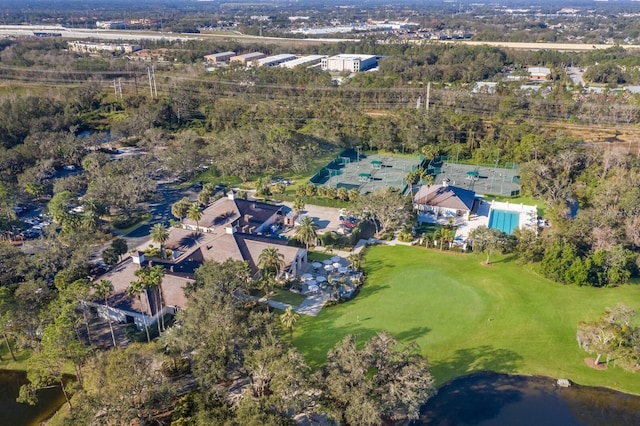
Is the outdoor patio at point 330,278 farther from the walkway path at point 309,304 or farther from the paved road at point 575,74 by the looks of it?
the paved road at point 575,74

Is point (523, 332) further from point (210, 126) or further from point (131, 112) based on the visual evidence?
point (131, 112)

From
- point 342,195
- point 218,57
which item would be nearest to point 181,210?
point 342,195

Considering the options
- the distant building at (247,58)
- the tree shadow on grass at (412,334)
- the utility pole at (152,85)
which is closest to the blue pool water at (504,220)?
the tree shadow on grass at (412,334)

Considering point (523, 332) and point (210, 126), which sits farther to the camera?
point (210, 126)

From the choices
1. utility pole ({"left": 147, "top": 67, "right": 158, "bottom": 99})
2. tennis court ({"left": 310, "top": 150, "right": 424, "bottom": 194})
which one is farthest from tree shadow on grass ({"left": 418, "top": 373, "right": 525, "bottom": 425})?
utility pole ({"left": 147, "top": 67, "right": 158, "bottom": 99})

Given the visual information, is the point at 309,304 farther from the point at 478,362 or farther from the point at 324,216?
the point at 324,216

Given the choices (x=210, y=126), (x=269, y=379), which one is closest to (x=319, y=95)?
(x=210, y=126)
